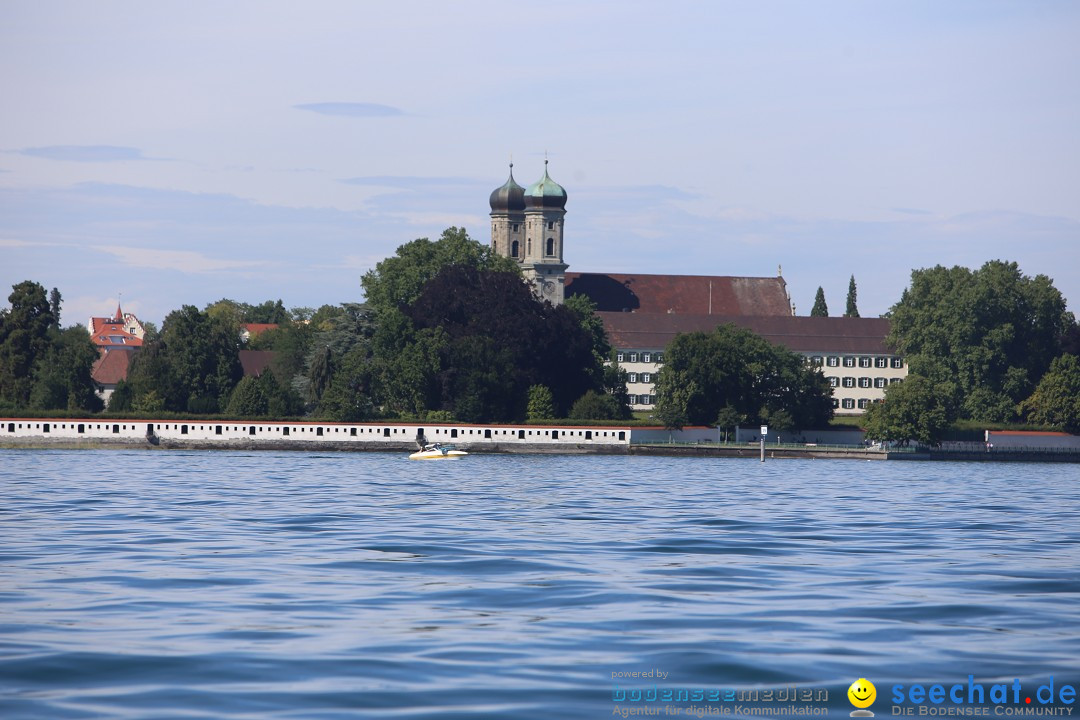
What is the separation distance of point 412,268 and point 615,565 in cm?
8320

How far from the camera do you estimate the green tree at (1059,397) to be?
306 feet


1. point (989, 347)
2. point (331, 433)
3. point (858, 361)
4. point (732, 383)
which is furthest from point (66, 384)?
point (858, 361)

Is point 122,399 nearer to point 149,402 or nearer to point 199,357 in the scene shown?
point 149,402

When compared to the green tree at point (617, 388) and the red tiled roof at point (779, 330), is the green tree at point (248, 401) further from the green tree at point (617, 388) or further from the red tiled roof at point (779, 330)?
the red tiled roof at point (779, 330)

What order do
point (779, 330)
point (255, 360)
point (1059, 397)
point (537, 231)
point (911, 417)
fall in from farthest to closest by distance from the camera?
1. point (537, 231)
2. point (779, 330)
3. point (255, 360)
4. point (1059, 397)
5. point (911, 417)

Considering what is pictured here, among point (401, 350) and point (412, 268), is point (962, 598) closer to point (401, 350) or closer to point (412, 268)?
point (401, 350)

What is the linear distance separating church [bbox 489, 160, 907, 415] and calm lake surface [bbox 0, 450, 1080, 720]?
91.6m

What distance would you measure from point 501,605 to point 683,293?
14366 centimetres

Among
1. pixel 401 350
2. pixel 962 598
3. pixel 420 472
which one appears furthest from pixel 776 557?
pixel 401 350

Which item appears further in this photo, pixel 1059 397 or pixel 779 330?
pixel 779 330

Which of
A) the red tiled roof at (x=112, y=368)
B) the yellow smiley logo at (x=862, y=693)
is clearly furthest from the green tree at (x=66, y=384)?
the yellow smiley logo at (x=862, y=693)

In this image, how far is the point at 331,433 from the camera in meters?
89.0

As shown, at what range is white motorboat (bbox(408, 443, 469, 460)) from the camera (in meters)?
76.8

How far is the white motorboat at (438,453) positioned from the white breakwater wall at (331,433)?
2.98m
